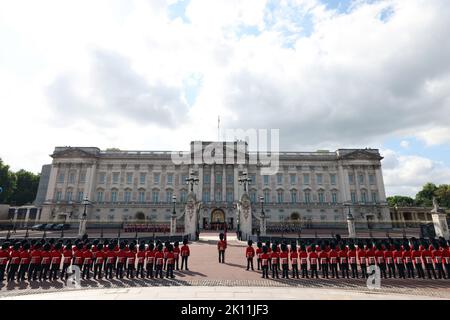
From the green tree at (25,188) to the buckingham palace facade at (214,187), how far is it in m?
19.9

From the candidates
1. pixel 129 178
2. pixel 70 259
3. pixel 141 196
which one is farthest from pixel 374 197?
pixel 70 259

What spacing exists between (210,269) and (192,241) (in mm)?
13539

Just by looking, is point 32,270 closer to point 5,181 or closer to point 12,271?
point 12,271

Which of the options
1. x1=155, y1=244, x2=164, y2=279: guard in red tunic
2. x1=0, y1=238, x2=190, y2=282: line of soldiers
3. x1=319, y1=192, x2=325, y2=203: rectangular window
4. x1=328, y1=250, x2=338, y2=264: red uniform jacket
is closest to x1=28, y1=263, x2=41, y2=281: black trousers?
x1=0, y1=238, x2=190, y2=282: line of soldiers

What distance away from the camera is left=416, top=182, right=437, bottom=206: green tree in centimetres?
7745

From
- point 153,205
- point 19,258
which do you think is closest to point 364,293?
point 19,258

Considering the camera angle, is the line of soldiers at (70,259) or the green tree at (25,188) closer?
the line of soldiers at (70,259)

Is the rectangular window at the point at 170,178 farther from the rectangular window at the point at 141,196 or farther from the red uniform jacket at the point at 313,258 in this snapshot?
the red uniform jacket at the point at 313,258

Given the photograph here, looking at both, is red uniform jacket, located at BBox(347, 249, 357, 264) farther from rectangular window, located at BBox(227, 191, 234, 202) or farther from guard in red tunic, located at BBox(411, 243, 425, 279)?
rectangular window, located at BBox(227, 191, 234, 202)

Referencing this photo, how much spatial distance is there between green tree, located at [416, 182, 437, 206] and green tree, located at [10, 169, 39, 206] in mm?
114957

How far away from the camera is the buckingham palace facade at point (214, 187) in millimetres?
50312

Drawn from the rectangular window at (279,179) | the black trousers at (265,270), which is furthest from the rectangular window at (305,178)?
the black trousers at (265,270)
